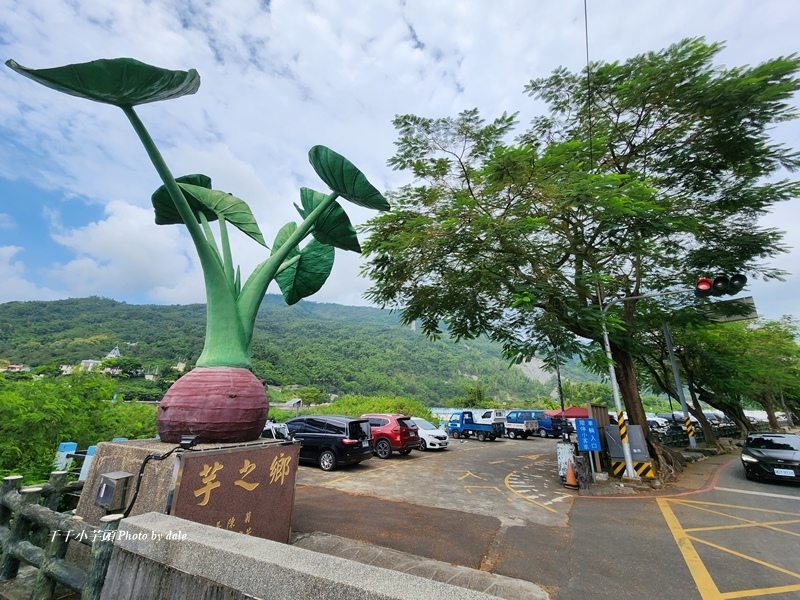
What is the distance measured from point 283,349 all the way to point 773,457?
65683 mm

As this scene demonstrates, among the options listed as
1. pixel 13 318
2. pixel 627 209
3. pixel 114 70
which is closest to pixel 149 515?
pixel 114 70

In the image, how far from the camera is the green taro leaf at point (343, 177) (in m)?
4.00

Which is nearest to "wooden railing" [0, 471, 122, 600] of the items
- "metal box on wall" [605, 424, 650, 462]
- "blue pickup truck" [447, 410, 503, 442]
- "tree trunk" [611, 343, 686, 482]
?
"metal box on wall" [605, 424, 650, 462]

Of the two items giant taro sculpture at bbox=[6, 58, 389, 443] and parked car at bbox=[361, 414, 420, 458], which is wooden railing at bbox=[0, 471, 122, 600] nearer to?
giant taro sculpture at bbox=[6, 58, 389, 443]

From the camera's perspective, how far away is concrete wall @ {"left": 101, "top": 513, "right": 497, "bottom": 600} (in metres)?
1.36

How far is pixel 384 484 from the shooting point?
8.40m

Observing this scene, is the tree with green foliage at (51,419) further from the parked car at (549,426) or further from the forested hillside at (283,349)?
the parked car at (549,426)

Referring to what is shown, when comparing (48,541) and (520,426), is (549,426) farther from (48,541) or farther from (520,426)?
(48,541)

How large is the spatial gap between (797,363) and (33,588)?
107ft

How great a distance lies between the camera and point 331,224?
16.3ft

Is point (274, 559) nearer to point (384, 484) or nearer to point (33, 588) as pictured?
point (33, 588)

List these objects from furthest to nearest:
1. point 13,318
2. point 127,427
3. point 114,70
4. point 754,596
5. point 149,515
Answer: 1. point 13,318
2. point 127,427
3. point 754,596
4. point 114,70
5. point 149,515

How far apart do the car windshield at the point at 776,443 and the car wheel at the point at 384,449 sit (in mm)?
10916

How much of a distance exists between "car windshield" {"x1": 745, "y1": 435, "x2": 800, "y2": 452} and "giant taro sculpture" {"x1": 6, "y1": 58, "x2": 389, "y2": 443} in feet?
42.6
